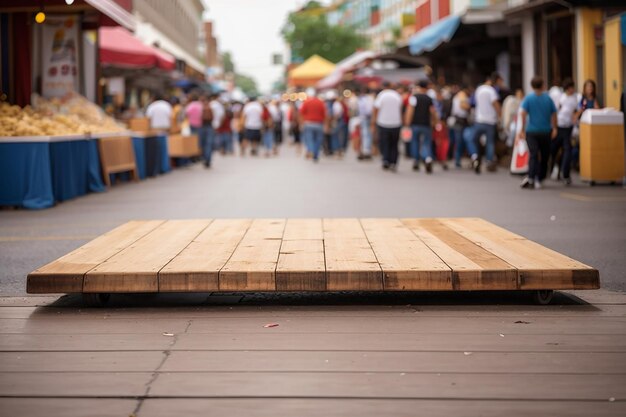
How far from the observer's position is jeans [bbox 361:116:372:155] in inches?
1197

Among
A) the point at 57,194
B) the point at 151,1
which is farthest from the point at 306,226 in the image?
the point at 151,1

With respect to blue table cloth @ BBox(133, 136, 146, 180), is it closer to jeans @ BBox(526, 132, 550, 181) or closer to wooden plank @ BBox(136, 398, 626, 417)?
jeans @ BBox(526, 132, 550, 181)

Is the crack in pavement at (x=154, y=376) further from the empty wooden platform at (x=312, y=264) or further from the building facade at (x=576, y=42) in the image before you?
the building facade at (x=576, y=42)

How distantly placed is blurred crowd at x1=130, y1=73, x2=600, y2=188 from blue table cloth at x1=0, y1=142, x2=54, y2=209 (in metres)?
7.25

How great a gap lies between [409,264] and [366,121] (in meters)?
24.0

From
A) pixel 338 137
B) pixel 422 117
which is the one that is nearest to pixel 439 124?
pixel 422 117

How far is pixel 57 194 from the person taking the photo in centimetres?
1586

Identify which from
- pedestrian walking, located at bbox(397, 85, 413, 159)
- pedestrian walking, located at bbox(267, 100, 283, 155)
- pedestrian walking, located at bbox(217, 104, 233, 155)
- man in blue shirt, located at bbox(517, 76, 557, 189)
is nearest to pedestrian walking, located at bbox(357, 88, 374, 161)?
pedestrian walking, located at bbox(397, 85, 413, 159)

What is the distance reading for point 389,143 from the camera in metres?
24.5

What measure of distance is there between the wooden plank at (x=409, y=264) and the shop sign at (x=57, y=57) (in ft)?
48.1

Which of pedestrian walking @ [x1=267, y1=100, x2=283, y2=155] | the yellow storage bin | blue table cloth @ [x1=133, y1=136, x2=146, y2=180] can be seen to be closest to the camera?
the yellow storage bin

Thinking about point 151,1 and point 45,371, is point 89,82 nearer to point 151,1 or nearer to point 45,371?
point 45,371

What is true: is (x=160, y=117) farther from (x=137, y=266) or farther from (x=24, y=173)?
(x=137, y=266)

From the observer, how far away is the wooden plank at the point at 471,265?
640 centimetres
